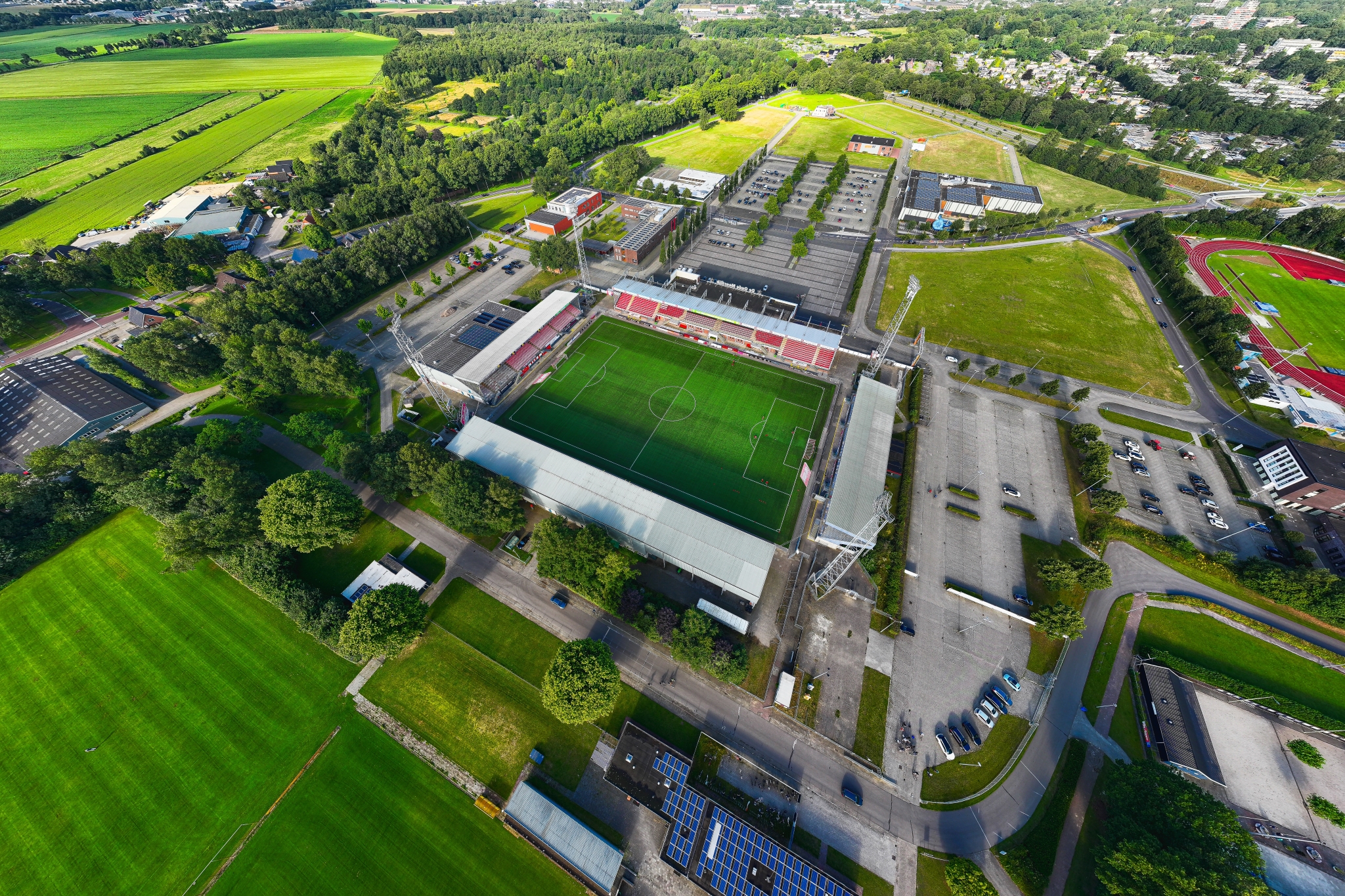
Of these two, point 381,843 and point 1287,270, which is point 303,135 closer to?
point 381,843

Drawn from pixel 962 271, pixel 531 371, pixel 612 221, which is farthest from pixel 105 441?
pixel 962 271

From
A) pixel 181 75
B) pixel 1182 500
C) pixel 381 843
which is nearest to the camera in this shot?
pixel 381 843

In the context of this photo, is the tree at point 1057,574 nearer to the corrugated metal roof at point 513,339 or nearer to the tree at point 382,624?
the tree at point 382,624

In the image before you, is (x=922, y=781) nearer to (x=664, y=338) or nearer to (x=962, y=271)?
(x=664, y=338)

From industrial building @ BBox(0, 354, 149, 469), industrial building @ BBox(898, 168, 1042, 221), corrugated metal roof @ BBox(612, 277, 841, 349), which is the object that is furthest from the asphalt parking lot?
industrial building @ BBox(0, 354, 149, 469)

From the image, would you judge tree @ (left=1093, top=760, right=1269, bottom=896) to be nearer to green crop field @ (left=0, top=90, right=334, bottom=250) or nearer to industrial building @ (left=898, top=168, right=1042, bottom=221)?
industrial building @ (left=898, top=168, right=1042, bottom=221)

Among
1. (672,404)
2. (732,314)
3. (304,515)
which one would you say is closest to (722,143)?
(732,314)
